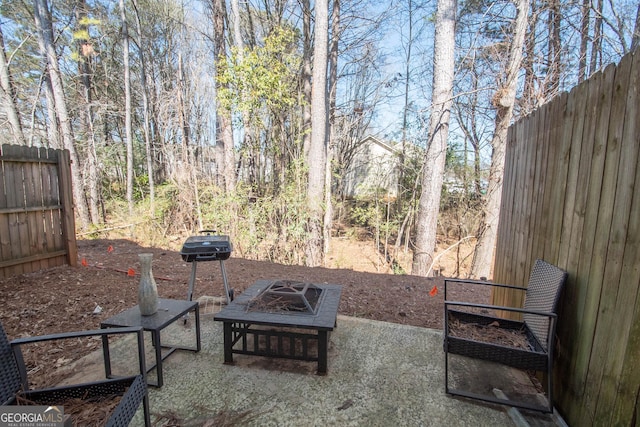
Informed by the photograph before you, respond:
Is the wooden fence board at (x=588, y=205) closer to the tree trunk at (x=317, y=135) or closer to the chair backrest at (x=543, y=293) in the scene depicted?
the chair backrest at (x=543, y=293)

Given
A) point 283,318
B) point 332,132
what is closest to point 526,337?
point 283,318

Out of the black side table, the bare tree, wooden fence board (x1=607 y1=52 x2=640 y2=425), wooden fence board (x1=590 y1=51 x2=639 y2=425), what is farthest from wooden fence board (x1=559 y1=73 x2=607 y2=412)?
the bare tree

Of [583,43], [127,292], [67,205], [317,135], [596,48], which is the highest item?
[583,43]

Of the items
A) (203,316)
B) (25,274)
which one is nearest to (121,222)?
(25,274)

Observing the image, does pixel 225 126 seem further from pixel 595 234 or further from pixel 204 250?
pixel 595 234

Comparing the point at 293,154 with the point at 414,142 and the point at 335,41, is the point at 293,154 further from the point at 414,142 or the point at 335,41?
the point at 335,41

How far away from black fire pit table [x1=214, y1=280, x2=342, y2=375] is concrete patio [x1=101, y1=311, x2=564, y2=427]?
0.12 meters

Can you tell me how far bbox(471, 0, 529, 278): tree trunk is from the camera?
5121 millimetres

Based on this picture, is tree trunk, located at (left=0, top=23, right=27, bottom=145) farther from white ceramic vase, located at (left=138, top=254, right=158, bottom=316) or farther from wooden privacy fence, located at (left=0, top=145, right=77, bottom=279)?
white ceramic vase, located at (left=138, top=254, right=158, bottom=316)

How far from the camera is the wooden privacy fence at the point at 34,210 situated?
140 inches

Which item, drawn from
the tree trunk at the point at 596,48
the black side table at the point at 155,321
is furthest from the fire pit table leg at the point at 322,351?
the tree trunk at the point at 596,48

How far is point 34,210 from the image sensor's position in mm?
3805

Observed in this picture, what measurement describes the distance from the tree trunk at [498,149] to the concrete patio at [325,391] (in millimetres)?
3826

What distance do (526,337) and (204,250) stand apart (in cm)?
254
